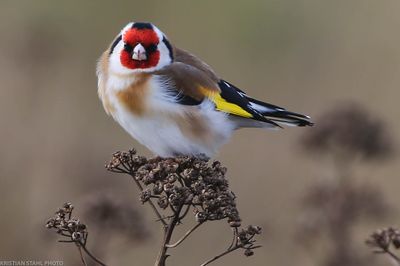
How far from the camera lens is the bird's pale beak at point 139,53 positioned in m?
5.44

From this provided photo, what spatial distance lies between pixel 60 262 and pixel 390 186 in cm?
382

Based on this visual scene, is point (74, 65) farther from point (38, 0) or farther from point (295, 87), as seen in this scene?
point (295, 87)

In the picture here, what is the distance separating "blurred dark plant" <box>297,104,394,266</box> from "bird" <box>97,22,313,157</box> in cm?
33

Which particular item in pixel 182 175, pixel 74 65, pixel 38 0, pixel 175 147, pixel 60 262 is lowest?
→ pixel 60 262

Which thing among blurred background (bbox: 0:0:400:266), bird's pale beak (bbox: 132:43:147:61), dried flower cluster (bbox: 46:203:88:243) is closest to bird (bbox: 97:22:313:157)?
bird's pale beak (bbox: 132:43:147:61)

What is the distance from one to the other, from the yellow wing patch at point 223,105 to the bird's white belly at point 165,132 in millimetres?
51

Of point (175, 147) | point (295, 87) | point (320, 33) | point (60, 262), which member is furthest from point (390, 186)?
point (60, 262)

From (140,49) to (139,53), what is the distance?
0.03 meters

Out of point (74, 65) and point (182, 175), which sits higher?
point (74, 65)

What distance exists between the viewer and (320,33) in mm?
10133

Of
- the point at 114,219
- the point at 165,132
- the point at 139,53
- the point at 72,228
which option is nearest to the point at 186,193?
the point at 72,228

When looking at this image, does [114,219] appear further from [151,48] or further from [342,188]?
[342,188]

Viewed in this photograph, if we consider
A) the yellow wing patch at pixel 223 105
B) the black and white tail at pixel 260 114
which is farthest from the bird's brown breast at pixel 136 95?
the black and white tail at pixel 260 114

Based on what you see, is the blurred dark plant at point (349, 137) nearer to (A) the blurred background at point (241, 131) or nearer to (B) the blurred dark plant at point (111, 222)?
(A) the blurred background at point (241, 131)
